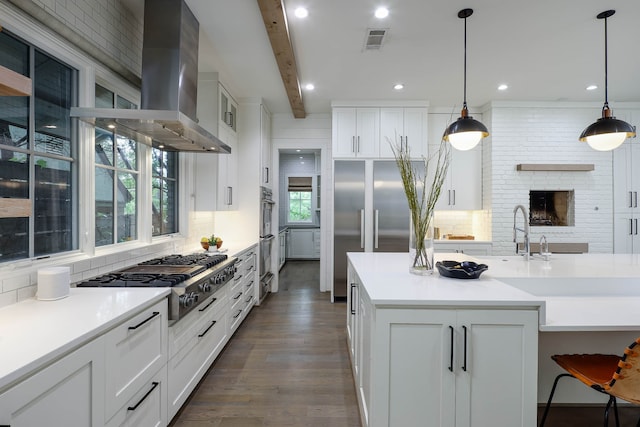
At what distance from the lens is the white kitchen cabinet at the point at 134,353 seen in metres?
1.32

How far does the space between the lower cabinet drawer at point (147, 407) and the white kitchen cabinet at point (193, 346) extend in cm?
7

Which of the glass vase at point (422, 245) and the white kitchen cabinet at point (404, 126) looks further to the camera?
the white kitchen cabinet at point (404, 126)

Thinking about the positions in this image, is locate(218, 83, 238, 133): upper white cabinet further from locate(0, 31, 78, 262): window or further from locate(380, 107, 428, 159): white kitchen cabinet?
locate(380, 107, 428, 159): white kitchen cabinet

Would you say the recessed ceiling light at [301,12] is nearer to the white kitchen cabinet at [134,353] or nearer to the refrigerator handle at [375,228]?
the white kitchen cabinet at [134,353]

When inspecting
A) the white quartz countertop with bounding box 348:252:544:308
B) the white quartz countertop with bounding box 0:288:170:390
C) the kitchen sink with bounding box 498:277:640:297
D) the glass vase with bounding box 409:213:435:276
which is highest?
the glass vase with bounding box 409:213:435:276

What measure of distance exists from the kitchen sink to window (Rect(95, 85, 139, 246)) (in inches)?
115

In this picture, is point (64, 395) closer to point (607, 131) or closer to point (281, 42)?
point (281, 42)

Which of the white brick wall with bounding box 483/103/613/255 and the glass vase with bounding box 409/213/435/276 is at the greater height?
the white brick wall with bounding box 483/103/613/255

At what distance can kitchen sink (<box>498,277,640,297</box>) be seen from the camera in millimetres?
2084

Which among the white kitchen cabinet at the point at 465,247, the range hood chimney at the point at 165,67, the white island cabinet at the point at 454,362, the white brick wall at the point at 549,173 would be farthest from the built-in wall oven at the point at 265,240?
the white brick wall at the point at 549,173

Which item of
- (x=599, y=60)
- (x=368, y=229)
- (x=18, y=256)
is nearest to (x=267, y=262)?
(x=368, y=229)

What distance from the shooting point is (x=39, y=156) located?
1731 mm

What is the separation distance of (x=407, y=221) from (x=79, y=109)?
3813mm

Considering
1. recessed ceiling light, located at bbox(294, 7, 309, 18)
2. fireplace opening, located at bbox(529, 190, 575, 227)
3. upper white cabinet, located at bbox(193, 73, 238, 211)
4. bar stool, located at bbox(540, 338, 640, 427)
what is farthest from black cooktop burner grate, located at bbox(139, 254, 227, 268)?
fireplace opening, located at bbox(529, 190, 575, 227)
